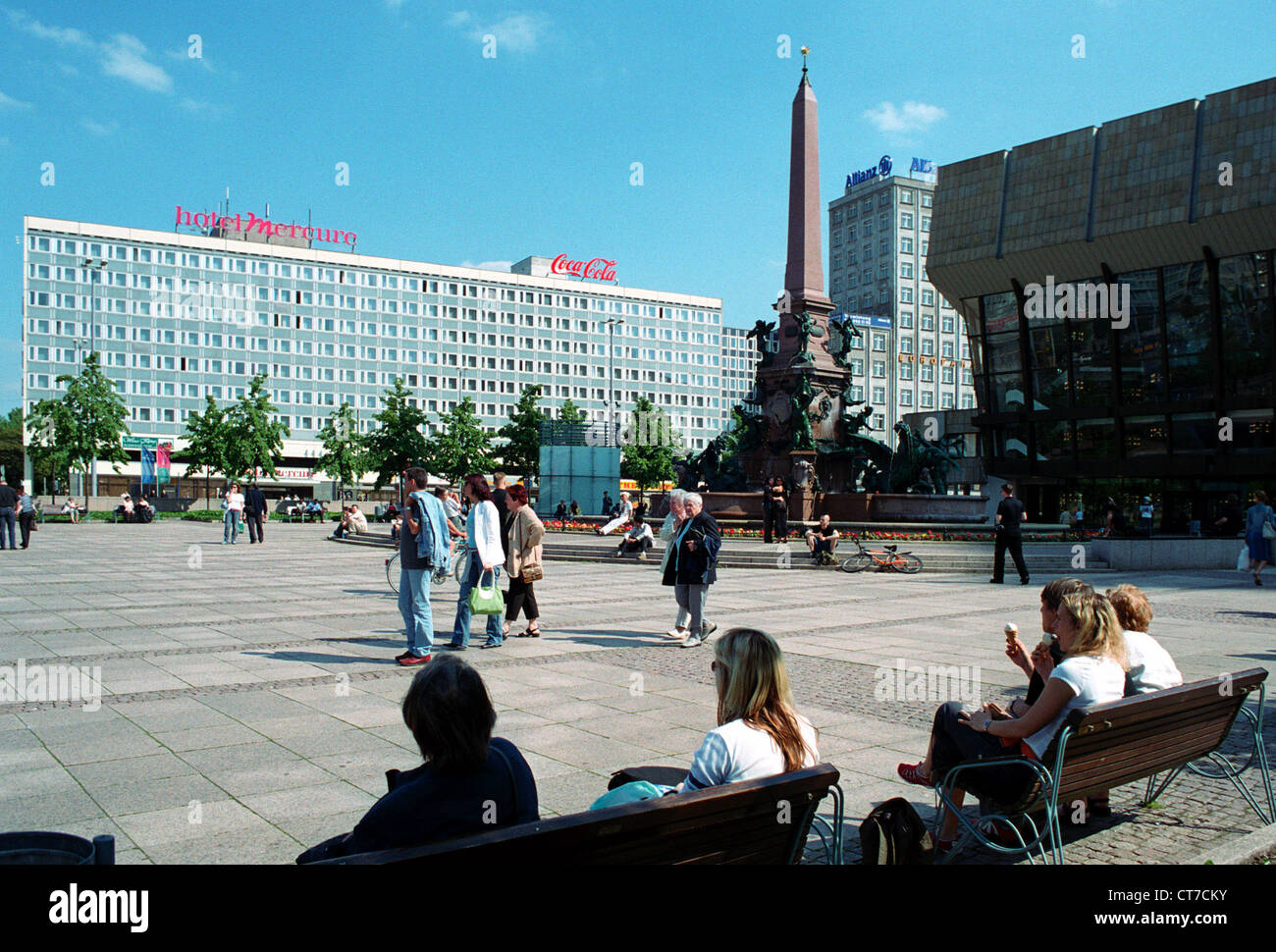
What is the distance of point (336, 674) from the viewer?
9.09 m

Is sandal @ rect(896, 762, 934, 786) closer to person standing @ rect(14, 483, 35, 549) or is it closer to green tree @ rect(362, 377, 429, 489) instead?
person standing @ rect(14, 483, 35, 549)

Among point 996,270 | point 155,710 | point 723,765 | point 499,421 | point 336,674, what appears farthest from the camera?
point 499,421

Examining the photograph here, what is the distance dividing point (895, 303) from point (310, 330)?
60.0 metres

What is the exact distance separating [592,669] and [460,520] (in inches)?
414

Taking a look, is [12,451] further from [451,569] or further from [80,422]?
[451,569]

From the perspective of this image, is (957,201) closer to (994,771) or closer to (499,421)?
(994,771)

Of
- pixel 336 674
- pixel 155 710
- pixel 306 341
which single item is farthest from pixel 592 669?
pixel 306 341

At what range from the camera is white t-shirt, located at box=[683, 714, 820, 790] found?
3.58 meters

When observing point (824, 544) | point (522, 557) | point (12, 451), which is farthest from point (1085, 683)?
point (12, 451)

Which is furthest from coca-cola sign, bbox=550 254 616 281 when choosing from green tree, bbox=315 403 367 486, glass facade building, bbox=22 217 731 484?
green tree, bbox=315 403 367 486

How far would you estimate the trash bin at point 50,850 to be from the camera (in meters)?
2.60

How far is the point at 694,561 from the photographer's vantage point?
1105cm

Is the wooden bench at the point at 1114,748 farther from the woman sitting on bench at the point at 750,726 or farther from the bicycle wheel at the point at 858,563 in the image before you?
the bicycle wheel at the point at 858,563

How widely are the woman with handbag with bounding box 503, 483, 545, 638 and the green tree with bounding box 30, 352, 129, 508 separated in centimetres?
4982
